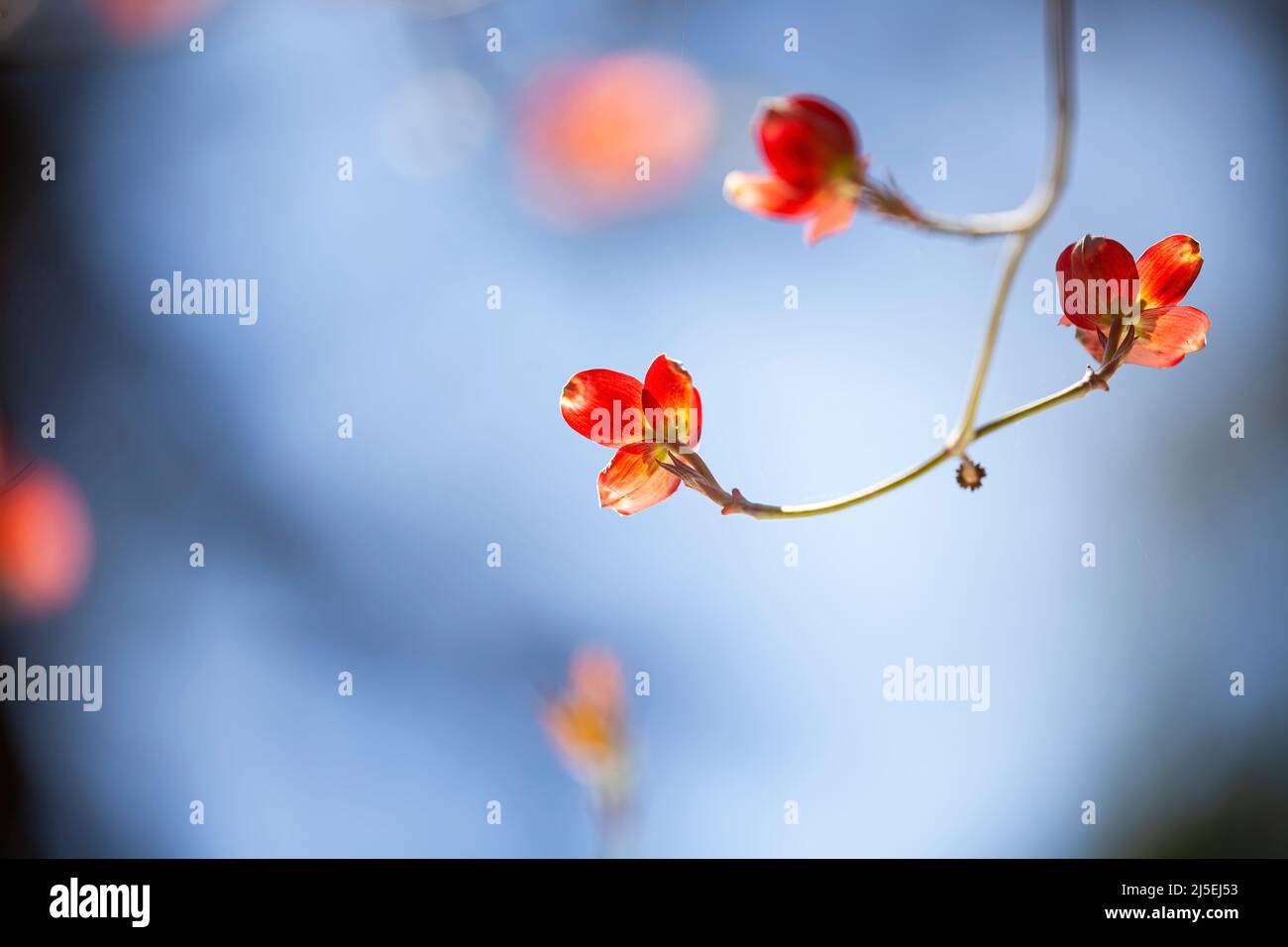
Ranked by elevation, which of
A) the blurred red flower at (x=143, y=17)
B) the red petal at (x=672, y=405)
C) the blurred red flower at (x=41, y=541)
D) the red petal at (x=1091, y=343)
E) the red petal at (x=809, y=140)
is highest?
the blurred red flower at (x=143, y=17)

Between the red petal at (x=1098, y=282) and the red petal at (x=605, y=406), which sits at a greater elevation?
the red petal at (x=1098, y=282)

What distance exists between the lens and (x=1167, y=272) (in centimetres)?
36

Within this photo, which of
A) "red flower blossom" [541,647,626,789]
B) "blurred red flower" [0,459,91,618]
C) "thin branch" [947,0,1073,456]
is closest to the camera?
"thin branch" [947,0,1073,456]

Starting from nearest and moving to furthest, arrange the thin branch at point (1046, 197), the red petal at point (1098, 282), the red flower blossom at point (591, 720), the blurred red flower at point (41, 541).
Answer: the thin branch at point (1046, 197), the red petal at point (1098, 282), the red flower blossom at point (591, 720), the blurred red flower at point (41, 541)

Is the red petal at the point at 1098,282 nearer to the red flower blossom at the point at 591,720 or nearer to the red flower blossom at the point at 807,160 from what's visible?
the red flower blossom at the point at 807,160

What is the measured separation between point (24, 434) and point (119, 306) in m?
0.27

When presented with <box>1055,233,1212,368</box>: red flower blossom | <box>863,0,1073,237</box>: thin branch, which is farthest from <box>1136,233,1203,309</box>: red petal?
<box>863,0,1073,237</box>: thin branch

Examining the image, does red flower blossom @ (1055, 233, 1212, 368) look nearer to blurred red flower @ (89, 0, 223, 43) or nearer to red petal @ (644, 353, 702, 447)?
red petal @ (644, 353, 702, 447)

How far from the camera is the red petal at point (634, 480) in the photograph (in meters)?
0.37

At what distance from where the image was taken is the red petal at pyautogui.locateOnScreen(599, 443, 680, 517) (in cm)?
37

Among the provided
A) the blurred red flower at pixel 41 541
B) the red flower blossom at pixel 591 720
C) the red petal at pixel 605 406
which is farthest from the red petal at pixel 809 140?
the blurred red flower at pixel 41 541

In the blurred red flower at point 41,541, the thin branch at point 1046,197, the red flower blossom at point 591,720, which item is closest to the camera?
the thin branch at point 1046,197

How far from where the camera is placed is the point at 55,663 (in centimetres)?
113

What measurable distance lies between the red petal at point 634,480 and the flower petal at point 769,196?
0.33 ft
